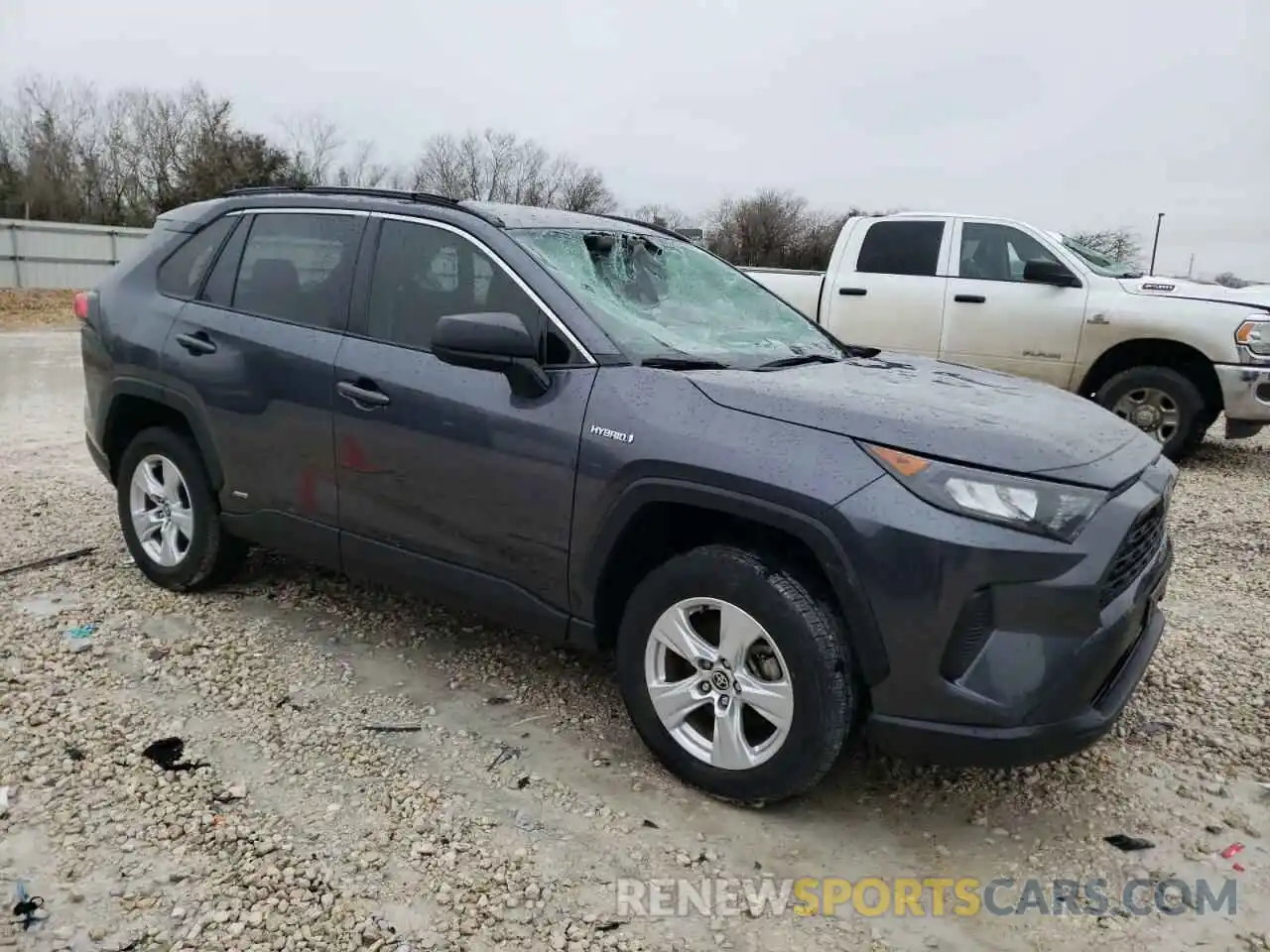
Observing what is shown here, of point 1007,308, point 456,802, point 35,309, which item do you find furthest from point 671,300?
point 35,309

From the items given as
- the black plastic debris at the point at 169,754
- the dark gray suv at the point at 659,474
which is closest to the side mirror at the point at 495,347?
the dark gray suv at the point at 659,474

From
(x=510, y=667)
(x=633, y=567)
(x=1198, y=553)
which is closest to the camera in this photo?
(x=633, y=567)

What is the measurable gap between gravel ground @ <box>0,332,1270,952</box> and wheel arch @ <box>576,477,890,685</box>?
569mm

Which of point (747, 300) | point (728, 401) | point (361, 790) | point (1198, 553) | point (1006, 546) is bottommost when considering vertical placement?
point (361, 790)

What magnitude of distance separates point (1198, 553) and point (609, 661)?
3593mm

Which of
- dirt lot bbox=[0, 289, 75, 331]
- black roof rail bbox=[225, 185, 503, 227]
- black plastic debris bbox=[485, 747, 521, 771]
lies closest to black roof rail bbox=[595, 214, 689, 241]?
black roof rail bbox=[225, 185, 503, 227]

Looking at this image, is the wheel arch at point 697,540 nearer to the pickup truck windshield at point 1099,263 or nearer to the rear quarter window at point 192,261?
the rear quarter window at point 192,261

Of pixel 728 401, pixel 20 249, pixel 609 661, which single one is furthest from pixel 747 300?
pixel 20 249

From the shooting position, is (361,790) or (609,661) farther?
(609,661)

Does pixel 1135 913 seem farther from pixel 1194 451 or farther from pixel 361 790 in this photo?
pixel 1194 451

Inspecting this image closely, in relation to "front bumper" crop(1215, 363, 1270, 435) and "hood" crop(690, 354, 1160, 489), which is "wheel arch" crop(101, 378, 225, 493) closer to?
"hood" crop(690, 354, 1160, 489)

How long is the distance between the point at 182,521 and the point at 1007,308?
20.8 ft

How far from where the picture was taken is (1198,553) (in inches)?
210

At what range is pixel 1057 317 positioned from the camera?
25.1 ft
